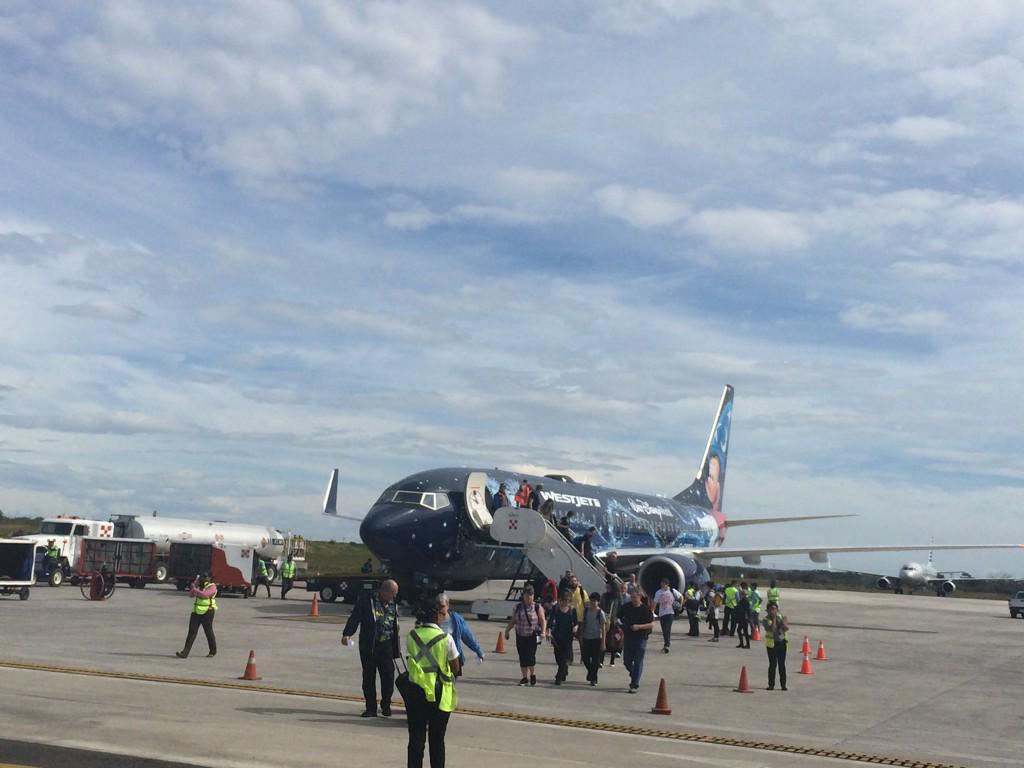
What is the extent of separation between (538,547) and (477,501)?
2523 millimetres

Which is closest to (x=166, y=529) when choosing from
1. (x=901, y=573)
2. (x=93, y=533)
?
(x=93, y=533)

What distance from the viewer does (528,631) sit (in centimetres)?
1814

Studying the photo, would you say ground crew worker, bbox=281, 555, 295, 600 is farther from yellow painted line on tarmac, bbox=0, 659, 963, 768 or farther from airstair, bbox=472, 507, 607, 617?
yellow painted line on tarmac, bbox=0, 659, 963, 768

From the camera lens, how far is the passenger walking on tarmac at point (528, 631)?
18.1m

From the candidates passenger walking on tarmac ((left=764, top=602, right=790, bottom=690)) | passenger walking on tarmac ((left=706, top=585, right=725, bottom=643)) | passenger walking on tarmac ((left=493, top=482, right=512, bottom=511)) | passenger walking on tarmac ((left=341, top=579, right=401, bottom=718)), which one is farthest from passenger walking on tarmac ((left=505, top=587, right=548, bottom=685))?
passenger walking on tarmac ((left=493, top=482, right=512, bottom=511))

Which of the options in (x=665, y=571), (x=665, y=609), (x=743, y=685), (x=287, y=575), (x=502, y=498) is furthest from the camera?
(x=287, y=575)

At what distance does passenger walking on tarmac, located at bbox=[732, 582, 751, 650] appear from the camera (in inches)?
1074

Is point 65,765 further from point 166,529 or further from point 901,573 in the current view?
point 901,573

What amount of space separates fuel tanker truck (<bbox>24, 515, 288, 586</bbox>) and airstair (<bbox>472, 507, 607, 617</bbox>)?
1994 centimetres

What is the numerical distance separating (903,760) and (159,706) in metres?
9.07

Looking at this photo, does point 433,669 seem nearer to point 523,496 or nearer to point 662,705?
point 662,705

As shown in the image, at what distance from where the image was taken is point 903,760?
12641 millimetres

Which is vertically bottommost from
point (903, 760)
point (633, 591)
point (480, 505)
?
point (903, 760)

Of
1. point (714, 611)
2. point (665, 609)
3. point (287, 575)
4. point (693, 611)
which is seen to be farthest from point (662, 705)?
point (287, 575)
